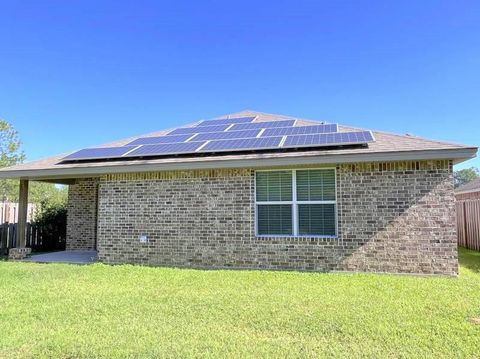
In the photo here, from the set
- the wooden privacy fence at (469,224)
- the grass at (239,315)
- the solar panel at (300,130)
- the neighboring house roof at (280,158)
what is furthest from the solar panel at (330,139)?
the wooden privacy fence at (469,224)

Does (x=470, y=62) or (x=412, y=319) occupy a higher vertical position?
(x=470, y=62)

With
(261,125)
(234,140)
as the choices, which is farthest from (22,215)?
(261,125)

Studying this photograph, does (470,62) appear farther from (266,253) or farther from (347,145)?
(266,253)

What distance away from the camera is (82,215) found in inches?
528

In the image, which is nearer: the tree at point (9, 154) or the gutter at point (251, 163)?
the gutter at point (251, 163)

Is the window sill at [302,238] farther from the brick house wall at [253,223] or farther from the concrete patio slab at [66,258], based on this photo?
the concrete patio slab at [66,258]

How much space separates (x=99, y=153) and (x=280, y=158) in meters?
5.78

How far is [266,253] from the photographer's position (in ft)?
29.0

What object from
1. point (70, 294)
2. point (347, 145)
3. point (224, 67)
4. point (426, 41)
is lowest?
point (70, 294)

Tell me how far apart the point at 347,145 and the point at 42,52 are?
14.2 m

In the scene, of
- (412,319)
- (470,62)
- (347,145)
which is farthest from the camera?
(470,62)

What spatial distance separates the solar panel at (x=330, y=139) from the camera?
336 inches

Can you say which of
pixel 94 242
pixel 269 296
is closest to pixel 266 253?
pixel 269 296

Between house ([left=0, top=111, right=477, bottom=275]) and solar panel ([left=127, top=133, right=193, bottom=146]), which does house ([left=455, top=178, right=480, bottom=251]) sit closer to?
house ([left=0, top=111, right=477, bottom=275])
